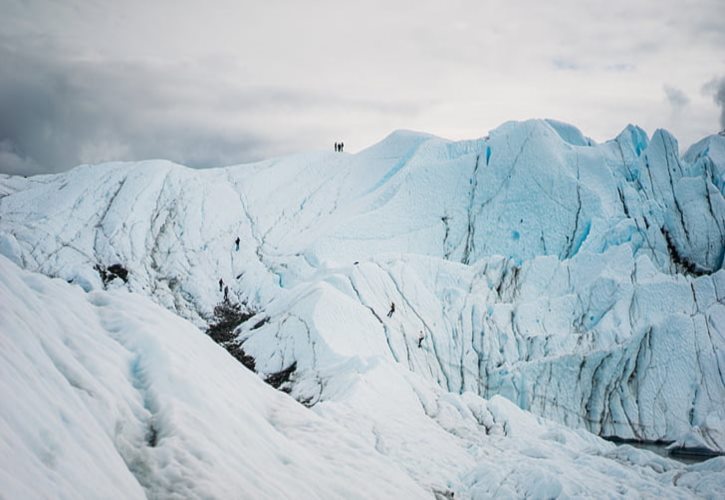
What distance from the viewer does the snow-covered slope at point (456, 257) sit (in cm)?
3531

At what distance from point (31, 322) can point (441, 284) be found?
37.9m

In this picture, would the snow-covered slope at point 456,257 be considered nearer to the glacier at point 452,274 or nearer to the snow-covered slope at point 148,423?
the glacier at point 452,274

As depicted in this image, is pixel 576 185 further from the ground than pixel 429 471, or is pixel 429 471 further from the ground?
pixel 576 185

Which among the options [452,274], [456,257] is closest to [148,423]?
[452,274]

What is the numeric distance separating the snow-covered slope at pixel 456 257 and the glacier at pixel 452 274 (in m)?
0.16

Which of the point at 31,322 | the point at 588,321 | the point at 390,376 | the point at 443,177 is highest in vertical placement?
the point at 31,322

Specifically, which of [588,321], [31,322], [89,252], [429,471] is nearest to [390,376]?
[429,471]

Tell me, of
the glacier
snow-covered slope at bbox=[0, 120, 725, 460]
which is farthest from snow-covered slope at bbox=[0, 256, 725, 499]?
snow-covered slope at bbox=[0, 120, 725, 460]

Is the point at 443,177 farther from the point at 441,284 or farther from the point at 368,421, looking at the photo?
the point at 368,421

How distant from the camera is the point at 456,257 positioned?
53.4 metres

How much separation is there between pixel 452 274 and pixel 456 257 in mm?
8753

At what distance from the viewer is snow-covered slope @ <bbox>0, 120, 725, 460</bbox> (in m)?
35.3

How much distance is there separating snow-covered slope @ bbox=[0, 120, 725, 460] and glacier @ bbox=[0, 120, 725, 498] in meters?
0.16

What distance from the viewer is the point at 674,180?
55531mm
